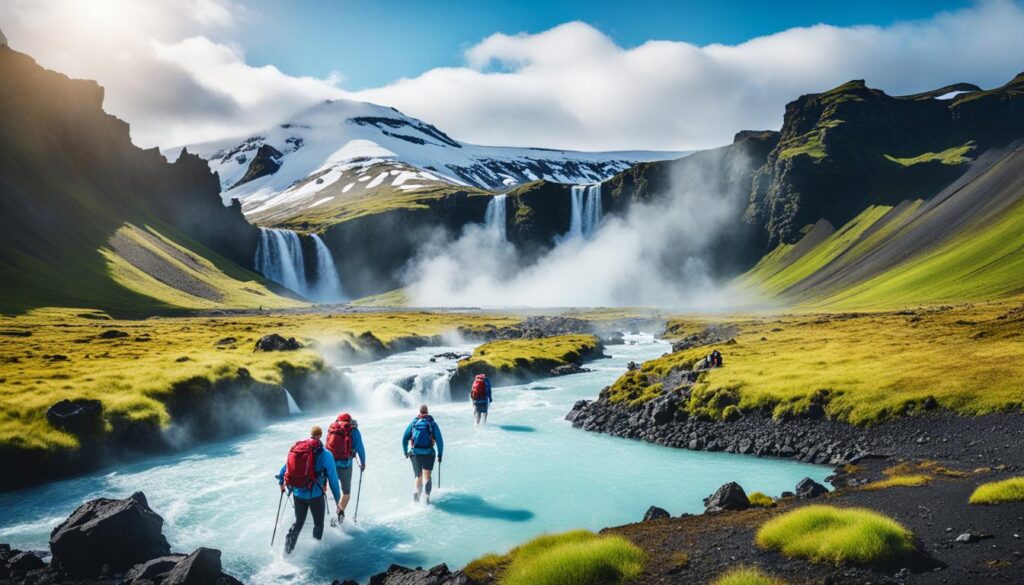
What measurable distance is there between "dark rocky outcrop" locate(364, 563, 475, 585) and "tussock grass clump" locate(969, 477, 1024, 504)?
14.2 meters

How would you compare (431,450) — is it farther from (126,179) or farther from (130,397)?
(126,179)

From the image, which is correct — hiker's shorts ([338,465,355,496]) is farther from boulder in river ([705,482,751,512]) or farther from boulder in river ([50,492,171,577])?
boulder in river ([705,482,751,512])

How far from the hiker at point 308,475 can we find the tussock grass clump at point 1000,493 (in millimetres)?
19171

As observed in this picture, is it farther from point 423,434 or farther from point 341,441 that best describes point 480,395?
point 341,441

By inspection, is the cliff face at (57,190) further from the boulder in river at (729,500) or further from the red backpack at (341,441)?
the boulder in river at (729,500)

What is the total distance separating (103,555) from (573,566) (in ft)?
50.1

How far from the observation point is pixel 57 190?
516 ft

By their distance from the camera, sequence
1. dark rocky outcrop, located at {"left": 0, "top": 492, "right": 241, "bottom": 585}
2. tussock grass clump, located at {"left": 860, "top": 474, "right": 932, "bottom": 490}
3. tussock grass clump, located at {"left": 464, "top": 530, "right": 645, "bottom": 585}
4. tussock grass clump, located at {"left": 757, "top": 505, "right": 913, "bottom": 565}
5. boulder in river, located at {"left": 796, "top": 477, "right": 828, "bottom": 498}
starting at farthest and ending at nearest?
boulder in river, located at {"left": 796, "top": 477, "right": 828, "bottom": 498} → tussock grass clump, located at {"left": 860, "top": 474, "right": 932, "bottom": 490} → dark rocky outcrop, located at {"left": 0, "top": 492, "right": 241, "bottom": 585} → tussock grass clump, located at {"left": 464, "top": 530, "right": 645, "bottom": 585} → tussock grass clump, located at {"left": 757, "top": 505, "right": 913, "bottom": 565}

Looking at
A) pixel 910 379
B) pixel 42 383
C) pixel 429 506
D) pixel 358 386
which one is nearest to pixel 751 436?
pixel 910 379

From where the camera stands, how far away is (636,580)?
1297 centimetres

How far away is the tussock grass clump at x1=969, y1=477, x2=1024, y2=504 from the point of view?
15.3 meters

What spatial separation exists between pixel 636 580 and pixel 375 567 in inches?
420

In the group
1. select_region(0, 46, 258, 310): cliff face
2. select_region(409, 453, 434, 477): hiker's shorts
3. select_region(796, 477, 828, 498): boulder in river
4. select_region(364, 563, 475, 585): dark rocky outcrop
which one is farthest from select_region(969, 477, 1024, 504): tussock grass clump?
select_region(0, 46, 258, 310): cliff face

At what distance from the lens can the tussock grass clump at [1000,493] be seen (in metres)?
15.3
